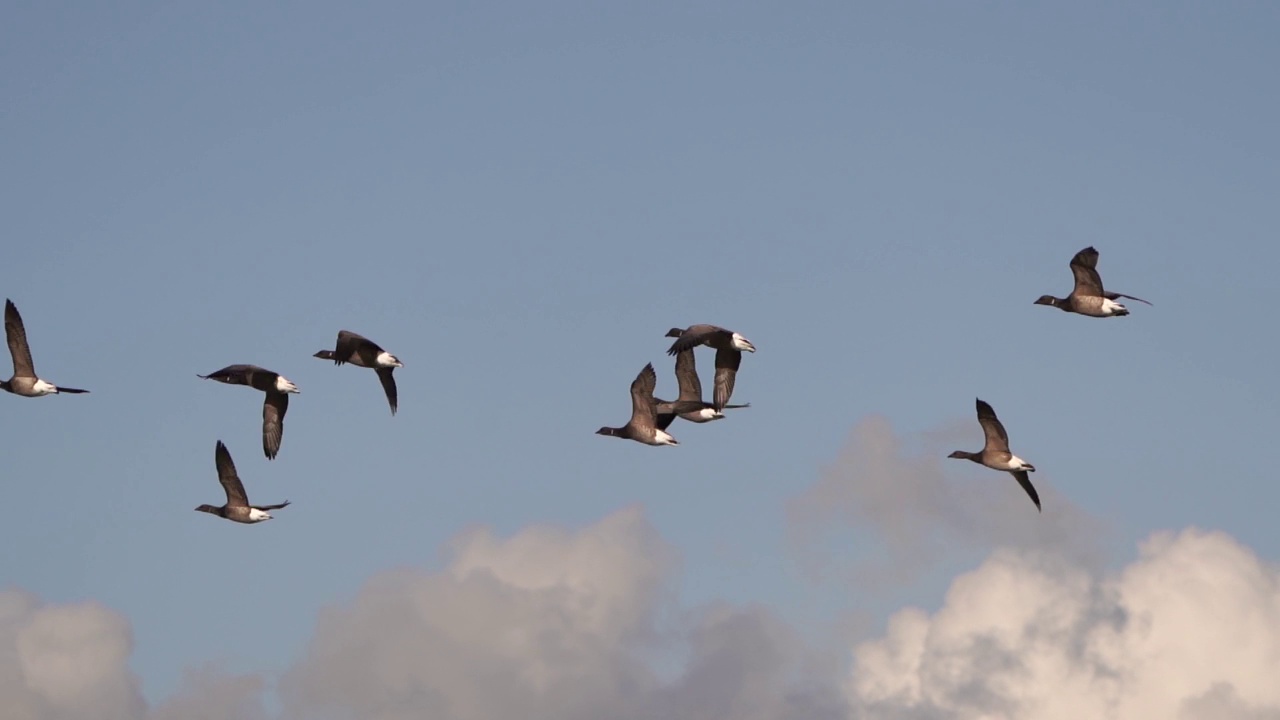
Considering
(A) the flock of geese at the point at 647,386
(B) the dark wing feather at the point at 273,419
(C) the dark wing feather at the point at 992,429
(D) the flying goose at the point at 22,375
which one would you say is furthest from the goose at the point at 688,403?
(D) the flying goose at the point at 22,375

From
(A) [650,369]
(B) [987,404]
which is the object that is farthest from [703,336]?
(B) [987,404]

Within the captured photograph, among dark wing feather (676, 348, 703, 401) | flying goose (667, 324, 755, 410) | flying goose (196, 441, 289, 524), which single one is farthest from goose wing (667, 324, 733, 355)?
flying goose (196, 441, 289, 524)

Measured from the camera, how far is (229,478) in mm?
63219

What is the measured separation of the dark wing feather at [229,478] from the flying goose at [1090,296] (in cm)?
2664

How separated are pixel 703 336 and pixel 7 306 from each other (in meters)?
21.7

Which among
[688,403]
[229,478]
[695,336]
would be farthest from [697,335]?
[229,478]

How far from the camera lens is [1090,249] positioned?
2311 inches

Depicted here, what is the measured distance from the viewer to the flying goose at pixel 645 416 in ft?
198

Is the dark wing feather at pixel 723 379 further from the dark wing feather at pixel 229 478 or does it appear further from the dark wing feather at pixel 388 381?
the dark wing feather at pixel 229 478

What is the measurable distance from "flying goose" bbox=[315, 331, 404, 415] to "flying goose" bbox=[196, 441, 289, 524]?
20.8 ft

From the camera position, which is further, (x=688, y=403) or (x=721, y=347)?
(x=688, y=403)

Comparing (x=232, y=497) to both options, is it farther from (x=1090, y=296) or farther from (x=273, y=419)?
(x=1090, y=296)

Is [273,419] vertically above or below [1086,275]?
below

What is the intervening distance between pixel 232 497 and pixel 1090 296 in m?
27.8
